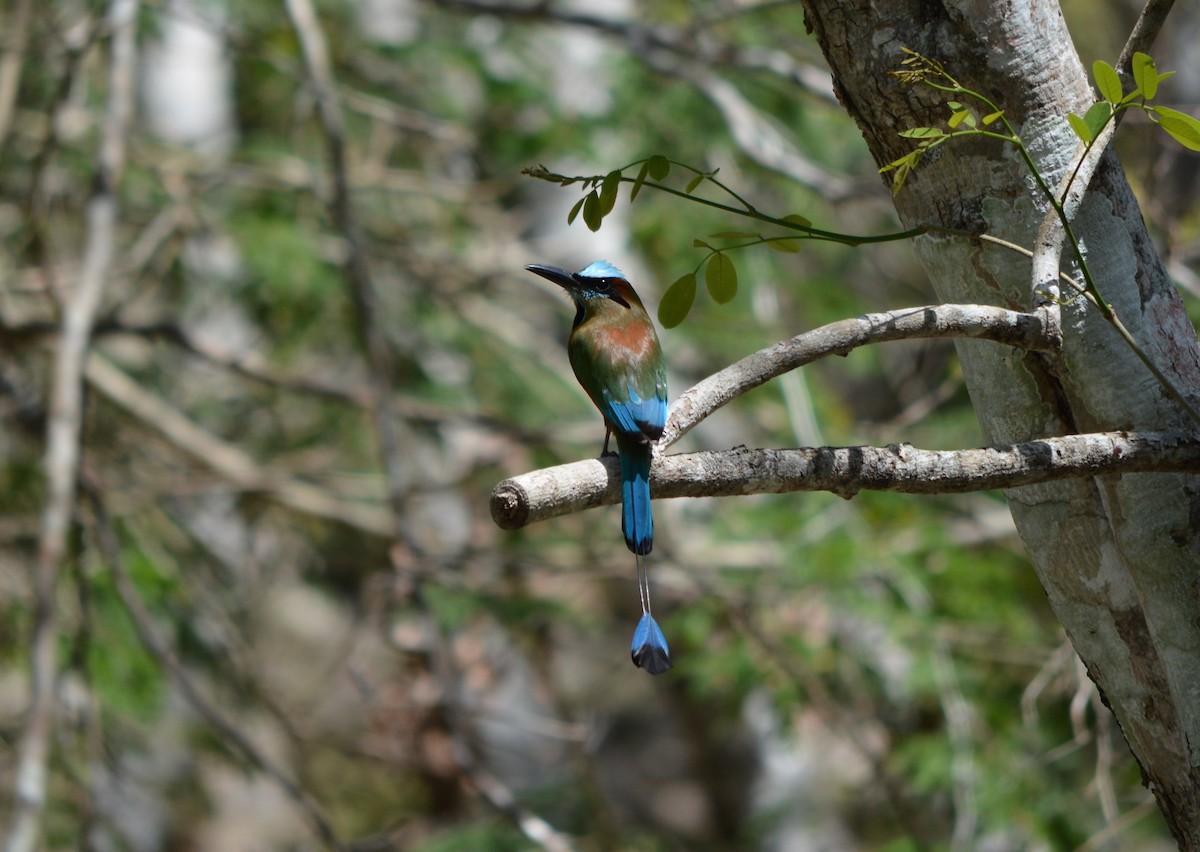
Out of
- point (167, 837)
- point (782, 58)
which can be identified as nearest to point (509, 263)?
point (782, 58)

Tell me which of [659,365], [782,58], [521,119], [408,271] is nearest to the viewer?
[659,365]

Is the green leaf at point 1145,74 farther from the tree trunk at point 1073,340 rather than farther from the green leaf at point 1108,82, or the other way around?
the tree trunk at point 1073,340

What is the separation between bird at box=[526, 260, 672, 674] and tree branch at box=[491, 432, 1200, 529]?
0.28 ft

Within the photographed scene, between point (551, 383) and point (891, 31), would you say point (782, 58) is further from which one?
point (891, 31)

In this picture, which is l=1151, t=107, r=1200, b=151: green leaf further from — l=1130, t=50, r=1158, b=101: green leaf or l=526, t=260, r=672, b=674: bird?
l=526, t=260, r=672, b=674: bird

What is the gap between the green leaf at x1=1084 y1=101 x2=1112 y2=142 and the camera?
132cm

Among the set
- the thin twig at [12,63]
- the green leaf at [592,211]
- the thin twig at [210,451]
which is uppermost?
the thin twig at [12,63]

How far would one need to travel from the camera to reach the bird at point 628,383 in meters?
1.58

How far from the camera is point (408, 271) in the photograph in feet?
16.5

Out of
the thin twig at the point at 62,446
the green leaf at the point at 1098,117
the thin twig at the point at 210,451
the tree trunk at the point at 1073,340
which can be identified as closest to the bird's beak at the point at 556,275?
the tree trunk at the point at 1073,340

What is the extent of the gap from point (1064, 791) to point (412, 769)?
3.89 m

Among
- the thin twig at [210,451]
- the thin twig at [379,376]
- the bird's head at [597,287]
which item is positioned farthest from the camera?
the thin twig at [210,451]

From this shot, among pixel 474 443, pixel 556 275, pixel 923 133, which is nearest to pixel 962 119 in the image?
pixel 923 133

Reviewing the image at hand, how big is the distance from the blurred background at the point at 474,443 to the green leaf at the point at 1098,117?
1.68 metres
